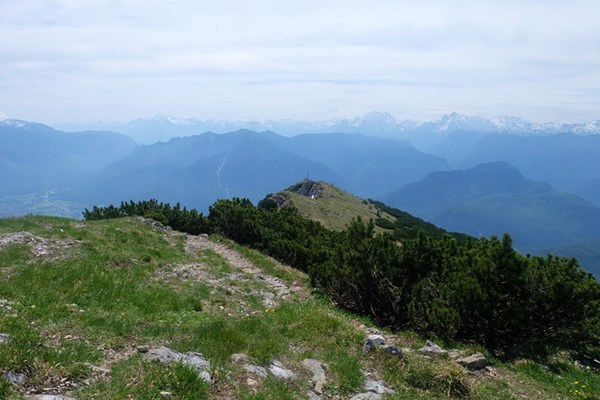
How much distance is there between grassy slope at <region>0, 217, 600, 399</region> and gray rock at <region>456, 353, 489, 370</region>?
18.1 inches

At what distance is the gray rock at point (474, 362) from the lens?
11.3 m

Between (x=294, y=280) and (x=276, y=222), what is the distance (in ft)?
60.9

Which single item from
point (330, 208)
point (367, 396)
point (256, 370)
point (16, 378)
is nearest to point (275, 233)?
point (256, 370)

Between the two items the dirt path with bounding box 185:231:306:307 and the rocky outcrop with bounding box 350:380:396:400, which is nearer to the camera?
the rocky outcrop with bounding box 350:380:396:400

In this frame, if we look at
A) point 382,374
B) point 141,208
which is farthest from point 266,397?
point 141,208

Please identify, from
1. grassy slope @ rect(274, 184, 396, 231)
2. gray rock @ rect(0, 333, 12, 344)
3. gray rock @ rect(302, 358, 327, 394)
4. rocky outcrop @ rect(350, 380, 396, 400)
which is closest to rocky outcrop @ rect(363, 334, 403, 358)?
rocky outcrop @ rect(350, 380, 396, 400)

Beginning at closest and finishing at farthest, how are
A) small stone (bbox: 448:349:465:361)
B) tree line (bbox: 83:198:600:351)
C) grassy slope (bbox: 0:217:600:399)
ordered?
grassy slope (bbox: 0:217:600:399), small stone (bbox: 448:349:465:361), tree line (bbox: 83:198:600:351)

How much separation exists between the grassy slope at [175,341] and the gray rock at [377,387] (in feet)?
0.71

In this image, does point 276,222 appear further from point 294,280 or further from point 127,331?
point 127,331

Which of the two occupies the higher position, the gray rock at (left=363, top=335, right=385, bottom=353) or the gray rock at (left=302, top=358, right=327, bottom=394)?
the gray rock at (left=302, top=358, right=327, bottom=394)

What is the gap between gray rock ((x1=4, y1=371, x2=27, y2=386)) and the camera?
21.8ft

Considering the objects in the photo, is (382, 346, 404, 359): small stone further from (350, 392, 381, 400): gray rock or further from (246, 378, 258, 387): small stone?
(246, 378, 258, 387): small stone

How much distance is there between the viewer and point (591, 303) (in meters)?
13.5

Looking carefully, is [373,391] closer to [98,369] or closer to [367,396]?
[367,396]
